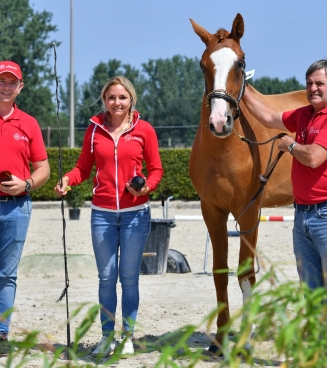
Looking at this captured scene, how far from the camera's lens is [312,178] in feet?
14.5

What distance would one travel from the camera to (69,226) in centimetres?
1642

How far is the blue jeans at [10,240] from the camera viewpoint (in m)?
5.18

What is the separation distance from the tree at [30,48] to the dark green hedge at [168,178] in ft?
117

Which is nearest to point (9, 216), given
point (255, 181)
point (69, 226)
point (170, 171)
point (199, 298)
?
point (255, 181)

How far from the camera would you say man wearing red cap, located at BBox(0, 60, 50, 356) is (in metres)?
5.18

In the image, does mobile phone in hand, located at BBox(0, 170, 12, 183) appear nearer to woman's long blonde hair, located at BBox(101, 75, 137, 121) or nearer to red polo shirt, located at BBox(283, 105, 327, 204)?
woman's long blonde hair, located at BBox(101, 75, 137, 121)

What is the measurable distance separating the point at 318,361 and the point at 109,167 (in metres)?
3.33

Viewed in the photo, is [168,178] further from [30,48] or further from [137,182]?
[30,48]

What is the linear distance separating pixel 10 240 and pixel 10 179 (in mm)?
459

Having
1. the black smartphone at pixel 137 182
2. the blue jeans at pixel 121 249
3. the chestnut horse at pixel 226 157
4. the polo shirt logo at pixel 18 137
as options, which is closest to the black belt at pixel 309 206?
the chestnut horse at pixel 226 157

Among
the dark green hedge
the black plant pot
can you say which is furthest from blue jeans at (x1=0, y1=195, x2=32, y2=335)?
the dark green hedge

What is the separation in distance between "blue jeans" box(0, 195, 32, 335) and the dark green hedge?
758 inches

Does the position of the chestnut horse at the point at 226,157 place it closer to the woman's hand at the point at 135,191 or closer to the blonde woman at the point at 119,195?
the blonde woman at the point at 119,195

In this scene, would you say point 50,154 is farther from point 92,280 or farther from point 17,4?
point 17,4
